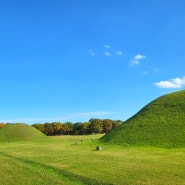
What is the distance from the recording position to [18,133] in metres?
92.6

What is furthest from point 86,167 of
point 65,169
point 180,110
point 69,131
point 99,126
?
point 69,131

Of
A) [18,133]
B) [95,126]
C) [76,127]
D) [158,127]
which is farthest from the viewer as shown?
[76,127]

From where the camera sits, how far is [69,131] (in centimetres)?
14875

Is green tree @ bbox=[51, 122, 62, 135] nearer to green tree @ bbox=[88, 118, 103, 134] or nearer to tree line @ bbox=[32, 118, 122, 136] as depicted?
tree line @ bbox=[32, 118, 122, 136]

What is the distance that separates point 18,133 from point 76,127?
57323mm

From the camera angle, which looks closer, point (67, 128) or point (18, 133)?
point (18, 133)

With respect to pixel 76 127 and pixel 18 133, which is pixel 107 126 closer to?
pixel 76 127

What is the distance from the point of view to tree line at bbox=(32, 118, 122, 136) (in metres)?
141

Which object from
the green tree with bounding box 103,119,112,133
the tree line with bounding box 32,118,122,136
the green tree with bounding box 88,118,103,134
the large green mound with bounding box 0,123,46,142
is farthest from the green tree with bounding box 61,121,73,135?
the large green mound with bounding box 0,123,46,142

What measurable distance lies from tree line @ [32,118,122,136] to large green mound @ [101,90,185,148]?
77510mm

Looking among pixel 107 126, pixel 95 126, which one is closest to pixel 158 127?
pixel 95 126

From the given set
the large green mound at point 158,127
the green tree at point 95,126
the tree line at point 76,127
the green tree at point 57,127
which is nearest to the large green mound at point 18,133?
the large green mound at point 158,127

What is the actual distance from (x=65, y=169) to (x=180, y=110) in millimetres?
38828

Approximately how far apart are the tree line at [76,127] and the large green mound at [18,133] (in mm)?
43240
